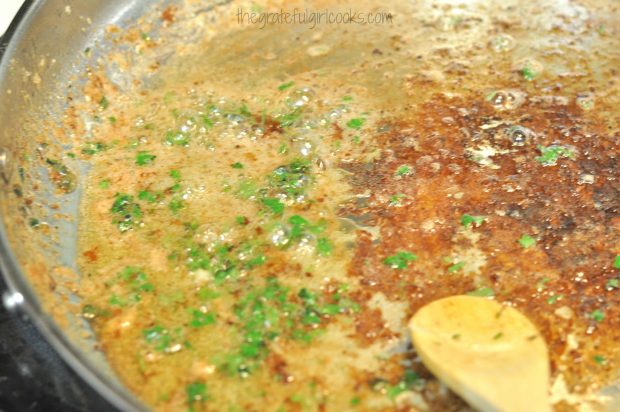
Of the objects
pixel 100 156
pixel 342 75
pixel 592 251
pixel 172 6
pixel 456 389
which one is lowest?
pixel 592 251

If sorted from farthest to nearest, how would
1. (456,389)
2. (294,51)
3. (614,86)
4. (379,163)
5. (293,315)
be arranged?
(294,51) → (614,86) → (379,163) → (293,315) → (456,389)

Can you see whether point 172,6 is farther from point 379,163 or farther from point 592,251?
point 592,251

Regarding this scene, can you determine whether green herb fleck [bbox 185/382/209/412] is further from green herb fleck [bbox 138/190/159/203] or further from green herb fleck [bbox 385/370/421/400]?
green herb fleck [bbox 138/190/159/203]

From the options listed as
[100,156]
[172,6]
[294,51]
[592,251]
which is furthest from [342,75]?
[592,251]

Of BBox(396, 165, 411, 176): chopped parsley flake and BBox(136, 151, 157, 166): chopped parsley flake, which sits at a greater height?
BBox(136, 151, 157, 166): chopped parsley flake

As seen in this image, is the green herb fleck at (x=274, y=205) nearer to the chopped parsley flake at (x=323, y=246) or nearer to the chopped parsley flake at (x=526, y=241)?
the chopped parsley flake at (x=323, y=246)

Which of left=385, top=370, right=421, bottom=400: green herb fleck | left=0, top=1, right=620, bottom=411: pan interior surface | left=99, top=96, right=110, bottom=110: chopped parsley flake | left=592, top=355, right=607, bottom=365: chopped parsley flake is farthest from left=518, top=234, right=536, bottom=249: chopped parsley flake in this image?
left=99, top=96, right=110, bottom=110: chopped parsley flake

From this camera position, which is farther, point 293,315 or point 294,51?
point 294,51

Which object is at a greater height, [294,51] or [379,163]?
[294,51]
